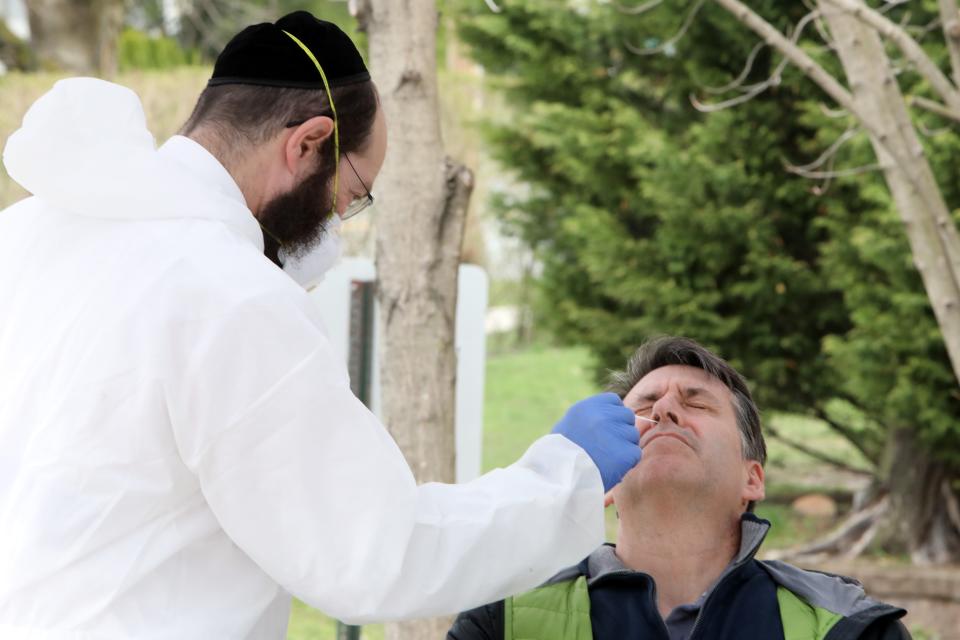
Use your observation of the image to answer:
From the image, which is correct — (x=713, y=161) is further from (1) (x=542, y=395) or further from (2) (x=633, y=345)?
(1) (x=542, y=395)

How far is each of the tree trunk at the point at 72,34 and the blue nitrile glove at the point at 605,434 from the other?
10.4m

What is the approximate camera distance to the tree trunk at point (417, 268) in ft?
10.8

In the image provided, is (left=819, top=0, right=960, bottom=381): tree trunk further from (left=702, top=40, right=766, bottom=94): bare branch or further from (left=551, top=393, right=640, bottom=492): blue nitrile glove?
(left=551, top=393, right=640, bottom=492): blue nitrile glove

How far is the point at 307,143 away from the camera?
195 centimetres

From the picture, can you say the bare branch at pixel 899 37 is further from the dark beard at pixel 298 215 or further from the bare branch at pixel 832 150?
the dark beard at pixel 298 215

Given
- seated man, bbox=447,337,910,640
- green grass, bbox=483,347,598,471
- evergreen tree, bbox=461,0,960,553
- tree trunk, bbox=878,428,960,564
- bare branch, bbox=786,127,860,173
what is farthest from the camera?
green grass, bbox=483,347,598,471

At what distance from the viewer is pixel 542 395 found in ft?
39.0

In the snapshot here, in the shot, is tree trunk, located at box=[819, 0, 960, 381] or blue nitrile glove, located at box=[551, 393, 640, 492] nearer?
blue nitrile glove, located at box=[551, 393, 640, 492]

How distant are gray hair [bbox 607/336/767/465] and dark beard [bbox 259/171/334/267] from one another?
956 mm

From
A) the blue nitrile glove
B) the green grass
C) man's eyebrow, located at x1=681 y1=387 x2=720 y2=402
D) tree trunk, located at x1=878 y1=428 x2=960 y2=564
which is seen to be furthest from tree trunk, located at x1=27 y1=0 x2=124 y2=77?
the blue nitrile glove

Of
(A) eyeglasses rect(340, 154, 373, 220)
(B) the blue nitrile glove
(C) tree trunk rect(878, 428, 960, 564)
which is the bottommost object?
(C) tree trunk rect(878, 428, 960, 564)

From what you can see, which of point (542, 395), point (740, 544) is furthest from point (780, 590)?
point (542, 395)

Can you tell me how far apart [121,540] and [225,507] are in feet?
0.51

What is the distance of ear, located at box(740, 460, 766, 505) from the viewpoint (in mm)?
2656
